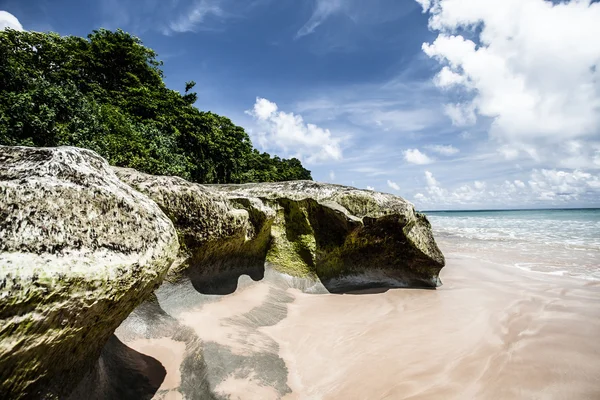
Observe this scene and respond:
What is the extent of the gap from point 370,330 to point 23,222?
440cm

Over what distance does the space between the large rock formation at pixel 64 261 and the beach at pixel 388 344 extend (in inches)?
46.6

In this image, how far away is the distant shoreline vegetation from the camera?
Result: 10234mm

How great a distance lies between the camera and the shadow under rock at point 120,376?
7.66 feet

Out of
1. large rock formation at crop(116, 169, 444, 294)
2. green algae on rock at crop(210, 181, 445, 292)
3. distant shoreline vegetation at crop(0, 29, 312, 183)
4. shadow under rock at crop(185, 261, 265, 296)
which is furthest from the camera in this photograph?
distant shoreline vegetation at crop(0, 29, 312, 183)

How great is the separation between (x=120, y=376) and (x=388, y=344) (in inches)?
129

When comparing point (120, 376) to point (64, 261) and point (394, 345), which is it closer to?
point (64, 261)

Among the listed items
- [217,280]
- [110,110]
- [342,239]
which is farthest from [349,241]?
[110,110]

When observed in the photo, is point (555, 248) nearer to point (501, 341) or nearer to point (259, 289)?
point (501, 341)

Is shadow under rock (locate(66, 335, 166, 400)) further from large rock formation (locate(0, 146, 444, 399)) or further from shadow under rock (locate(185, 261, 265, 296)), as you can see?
shadow under rock (locate(185, 261, 265, 296))

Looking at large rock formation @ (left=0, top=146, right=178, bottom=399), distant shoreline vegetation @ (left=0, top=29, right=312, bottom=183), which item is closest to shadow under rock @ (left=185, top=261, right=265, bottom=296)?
large rock formation @ (left=0, top=146, right=178, bottom=399)

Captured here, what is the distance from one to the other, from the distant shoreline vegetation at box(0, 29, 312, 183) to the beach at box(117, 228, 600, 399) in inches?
393

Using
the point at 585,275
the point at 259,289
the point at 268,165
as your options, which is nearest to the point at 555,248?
the point at 585,275

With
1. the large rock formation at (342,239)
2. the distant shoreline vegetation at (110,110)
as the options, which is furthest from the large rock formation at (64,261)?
the distant shoreline vegetation at (110,110)

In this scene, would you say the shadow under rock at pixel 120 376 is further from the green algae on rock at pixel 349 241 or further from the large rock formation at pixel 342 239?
the green algae on rock at pixel 349 241
